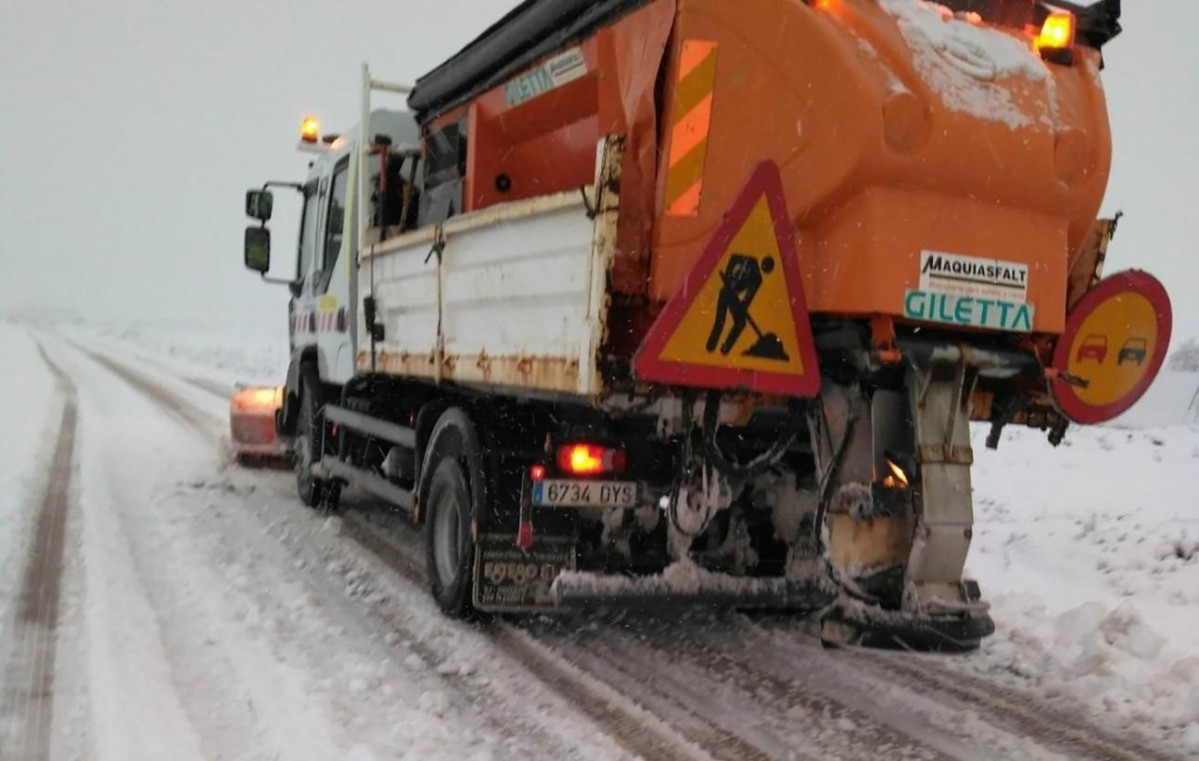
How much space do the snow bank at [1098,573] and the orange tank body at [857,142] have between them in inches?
62.8

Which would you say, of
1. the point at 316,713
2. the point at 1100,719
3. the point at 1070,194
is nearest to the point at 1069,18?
the point at 1070,194

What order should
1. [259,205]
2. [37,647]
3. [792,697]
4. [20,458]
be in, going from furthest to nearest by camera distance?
[20,458] → [259,205] → [37,647] → [792,697]

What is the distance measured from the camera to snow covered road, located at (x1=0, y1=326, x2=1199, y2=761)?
11.3ft

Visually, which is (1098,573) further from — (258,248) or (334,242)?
(258,248)

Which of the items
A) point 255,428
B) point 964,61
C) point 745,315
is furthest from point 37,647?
point 255,428

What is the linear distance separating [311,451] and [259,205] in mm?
2320

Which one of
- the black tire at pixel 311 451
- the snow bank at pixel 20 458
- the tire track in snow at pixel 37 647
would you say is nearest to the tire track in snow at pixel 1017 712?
the tire track in snow at pixel 37 647

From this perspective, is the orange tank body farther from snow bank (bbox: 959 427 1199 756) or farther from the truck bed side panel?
snow bank (bbox: 959 427 1199 756)

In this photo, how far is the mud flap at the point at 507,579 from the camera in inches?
176

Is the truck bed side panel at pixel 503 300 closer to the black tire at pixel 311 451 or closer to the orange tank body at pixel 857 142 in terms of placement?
the orange tank body at pixel 857 142

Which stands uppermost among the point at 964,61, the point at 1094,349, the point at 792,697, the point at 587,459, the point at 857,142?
the point at 964,61

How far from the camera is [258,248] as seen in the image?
8648 mm

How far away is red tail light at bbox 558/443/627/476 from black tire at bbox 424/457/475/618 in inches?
26.1

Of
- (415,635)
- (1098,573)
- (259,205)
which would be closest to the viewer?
(415,635)
